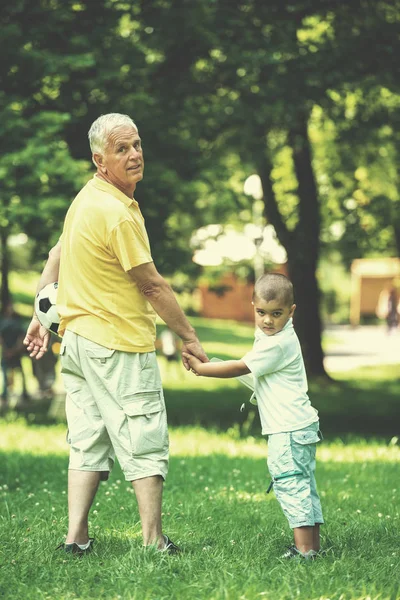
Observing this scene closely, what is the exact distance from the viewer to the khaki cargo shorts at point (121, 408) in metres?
4.68

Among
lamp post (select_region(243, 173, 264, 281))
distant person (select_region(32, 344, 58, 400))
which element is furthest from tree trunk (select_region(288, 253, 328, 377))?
distant person (select_region(32, 344, 58, 400))

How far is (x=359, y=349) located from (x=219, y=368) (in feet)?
102

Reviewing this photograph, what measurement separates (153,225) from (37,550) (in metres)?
8.92

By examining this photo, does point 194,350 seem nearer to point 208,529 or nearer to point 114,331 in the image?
point 114,331

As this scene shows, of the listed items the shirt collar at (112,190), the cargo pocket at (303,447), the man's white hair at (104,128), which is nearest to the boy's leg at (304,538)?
the cargo pocket at (303,447)

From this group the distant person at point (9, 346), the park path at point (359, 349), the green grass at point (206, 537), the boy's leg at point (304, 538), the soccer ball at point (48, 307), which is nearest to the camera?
the green grass at point (206, 537)

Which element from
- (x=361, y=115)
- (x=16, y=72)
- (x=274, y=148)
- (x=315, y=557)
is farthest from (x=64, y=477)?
(x=274, y=148)

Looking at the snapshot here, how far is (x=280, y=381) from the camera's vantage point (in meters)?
4.82

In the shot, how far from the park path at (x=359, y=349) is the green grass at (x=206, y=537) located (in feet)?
59.3

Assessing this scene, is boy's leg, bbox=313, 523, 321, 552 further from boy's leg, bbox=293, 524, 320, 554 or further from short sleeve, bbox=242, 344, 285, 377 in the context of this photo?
short sleeve, bbox=242, 344, 285, 377

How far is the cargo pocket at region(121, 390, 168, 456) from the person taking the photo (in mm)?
4664

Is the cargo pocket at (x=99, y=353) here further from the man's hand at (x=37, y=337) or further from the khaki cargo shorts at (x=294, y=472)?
the khaki cargo shorts at (x=294, y=472)

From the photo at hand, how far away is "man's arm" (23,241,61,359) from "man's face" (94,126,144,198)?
1.76 ft

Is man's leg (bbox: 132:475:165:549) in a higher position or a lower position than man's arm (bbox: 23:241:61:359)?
lower
